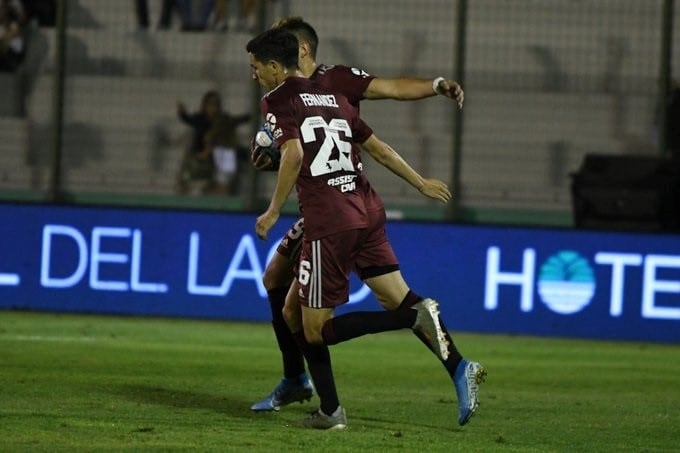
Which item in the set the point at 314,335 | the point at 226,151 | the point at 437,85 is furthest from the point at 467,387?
the point at 226,151

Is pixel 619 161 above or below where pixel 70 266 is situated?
above

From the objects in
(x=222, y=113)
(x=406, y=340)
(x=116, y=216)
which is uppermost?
(x=222, y=113)

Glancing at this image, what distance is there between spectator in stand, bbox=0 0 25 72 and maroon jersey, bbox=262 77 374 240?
34.6ft

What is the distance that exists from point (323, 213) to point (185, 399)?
171 centimetres

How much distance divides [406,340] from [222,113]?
4.02 metres

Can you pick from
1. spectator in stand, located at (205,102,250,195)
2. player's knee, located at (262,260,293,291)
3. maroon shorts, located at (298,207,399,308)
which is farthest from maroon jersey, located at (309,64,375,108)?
spectator in stand, located at (205,102,250,195)

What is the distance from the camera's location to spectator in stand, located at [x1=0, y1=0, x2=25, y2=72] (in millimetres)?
17906

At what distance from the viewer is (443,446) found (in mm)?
7371

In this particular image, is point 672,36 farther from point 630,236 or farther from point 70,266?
point 70,266

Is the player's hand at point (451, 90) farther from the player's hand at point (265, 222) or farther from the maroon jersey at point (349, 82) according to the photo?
the player's hand at point (265, 222)

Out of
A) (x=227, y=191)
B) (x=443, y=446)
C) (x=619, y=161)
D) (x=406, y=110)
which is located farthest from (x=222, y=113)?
(x=443, y=446)

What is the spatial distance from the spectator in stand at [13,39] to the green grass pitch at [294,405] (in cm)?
423

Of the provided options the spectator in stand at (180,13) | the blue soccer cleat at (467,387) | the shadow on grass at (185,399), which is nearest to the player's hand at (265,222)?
the shadow on grass at (185,399)

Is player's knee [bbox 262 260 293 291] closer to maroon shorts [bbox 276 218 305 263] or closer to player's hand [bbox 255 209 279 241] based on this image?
maroon shorts [bbox 276 218 305 263]
